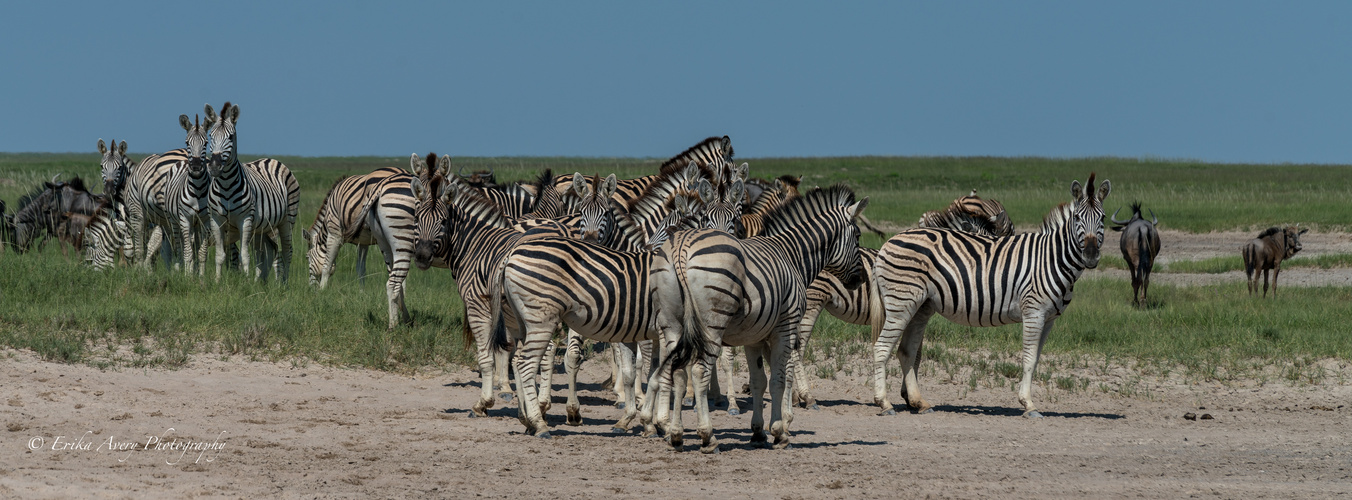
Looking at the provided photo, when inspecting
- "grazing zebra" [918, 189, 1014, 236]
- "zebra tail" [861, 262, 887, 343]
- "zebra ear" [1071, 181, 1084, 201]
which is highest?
"zebra ear" [1071, 181, 1084, 201]

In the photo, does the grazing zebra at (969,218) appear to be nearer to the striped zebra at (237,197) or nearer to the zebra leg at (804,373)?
the zebra leg at (804,373)

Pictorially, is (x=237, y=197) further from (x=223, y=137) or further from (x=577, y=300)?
(x=577, y=300)

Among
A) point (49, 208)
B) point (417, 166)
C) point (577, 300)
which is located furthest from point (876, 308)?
point (49, 208)

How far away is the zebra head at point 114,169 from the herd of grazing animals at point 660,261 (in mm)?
2034

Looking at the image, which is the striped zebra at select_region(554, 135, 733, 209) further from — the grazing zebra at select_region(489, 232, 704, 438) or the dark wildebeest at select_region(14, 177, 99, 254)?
the dark wildebeest at select_region(14, 177, 99, 254)

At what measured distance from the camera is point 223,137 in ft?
47.2

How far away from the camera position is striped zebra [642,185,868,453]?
7.56 meters

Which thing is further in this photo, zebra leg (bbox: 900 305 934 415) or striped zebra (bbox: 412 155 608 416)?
zebra leg (bbox: 900 305 934 415)

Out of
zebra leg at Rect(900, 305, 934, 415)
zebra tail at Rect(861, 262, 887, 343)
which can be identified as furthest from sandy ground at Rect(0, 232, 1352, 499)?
zebra tail at Rect(861, 262, 887, 343)

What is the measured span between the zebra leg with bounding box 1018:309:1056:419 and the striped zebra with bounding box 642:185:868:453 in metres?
2.14

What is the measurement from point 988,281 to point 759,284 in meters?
3.50

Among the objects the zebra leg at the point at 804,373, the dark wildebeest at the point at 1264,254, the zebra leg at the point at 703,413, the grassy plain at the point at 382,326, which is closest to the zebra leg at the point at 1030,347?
the grassy plain at the point at 382,326

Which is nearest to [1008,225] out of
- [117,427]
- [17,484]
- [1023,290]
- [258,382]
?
[1023,290]

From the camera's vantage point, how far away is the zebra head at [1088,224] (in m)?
10.1
